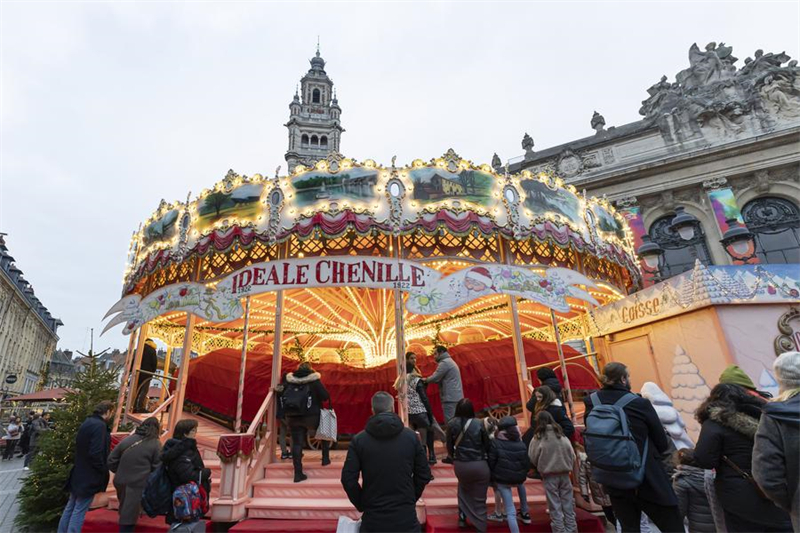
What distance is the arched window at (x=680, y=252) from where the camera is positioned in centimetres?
2023

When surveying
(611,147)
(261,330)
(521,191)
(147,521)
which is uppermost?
(611,147)

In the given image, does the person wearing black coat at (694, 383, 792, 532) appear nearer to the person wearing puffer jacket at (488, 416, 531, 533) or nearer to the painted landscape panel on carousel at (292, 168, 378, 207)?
the person wearing puffer jacket at (488, 416, 531, 533)

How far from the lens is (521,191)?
26.9ft

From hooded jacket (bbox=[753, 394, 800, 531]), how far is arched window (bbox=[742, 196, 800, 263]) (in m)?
22.4

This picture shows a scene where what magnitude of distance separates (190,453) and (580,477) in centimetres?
470

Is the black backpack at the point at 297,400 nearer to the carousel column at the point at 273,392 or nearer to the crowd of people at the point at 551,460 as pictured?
the crowd of people at the point at 551,460

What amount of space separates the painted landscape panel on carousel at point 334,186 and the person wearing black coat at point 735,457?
5962mm

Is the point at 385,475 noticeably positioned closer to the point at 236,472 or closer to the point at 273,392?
the point at 236,472

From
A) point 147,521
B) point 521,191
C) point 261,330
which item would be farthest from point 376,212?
point 261,330

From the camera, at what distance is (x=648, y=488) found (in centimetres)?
283

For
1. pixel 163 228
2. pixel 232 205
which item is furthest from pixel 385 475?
pixel 163 228

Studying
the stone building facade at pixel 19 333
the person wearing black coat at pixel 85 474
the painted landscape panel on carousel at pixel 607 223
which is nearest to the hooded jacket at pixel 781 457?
the person wearing black coat at pixel 85 474

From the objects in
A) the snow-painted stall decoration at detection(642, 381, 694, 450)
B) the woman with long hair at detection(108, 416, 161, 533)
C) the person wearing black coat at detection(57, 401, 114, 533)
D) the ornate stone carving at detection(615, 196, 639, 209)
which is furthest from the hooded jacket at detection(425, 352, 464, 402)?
the ornate stone carving at detection(615, 196, 639, 209)

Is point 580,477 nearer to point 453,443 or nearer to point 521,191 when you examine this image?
point 453,443
